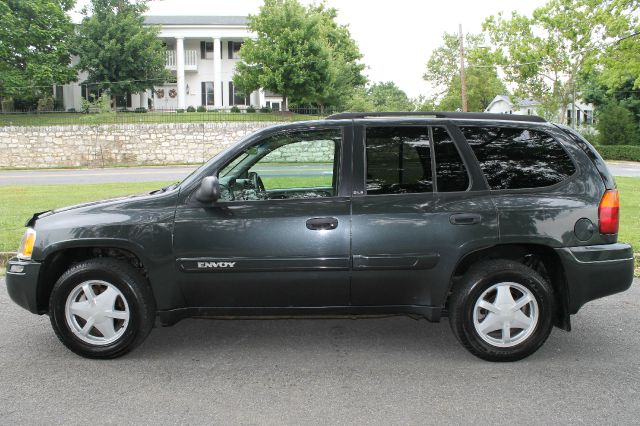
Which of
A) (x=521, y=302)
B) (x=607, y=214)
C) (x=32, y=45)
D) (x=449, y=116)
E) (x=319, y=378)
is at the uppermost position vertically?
(x=32, y=45)

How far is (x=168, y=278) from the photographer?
4.21 m

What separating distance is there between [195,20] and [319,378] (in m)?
46.9

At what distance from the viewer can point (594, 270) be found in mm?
4246

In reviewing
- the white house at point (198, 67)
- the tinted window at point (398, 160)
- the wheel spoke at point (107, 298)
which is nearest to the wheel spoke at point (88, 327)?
the wheel spoke at point (107, 298)

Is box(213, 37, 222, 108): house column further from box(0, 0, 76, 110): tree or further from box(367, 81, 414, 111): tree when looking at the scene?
box(367, 81, 414, 111): tree

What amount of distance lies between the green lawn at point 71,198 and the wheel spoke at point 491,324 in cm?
153

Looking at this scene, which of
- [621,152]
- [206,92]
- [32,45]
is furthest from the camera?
[206,92]

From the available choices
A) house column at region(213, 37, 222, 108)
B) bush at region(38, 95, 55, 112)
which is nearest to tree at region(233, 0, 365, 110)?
house column at region(213, 37, 222, 108)

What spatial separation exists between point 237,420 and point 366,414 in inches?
29.3

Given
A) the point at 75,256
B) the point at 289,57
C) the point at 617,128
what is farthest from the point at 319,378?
the point at 617,128

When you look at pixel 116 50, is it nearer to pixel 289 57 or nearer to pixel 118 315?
pixel 289 57

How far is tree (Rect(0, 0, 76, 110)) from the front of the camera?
3659cm

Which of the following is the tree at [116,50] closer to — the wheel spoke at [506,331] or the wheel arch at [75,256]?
the wheel arch at [75,256]

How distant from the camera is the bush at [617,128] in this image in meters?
42.5
